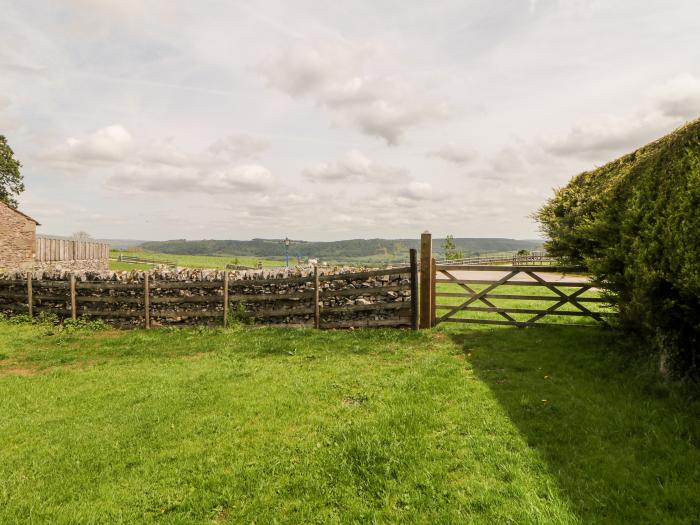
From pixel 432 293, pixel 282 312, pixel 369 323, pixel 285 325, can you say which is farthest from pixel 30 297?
A: pixel 432 293

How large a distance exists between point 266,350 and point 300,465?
5.28 meters

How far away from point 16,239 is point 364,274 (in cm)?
2610

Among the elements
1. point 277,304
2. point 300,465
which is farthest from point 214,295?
point 300,465

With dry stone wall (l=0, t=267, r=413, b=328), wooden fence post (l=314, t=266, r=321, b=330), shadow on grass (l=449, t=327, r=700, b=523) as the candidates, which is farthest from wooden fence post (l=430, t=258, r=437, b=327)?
wooden fence post (l=314, t=266, r=321, b=330)

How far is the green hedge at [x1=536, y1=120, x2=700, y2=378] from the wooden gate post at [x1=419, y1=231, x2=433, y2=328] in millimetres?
4044

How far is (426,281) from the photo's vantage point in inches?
429

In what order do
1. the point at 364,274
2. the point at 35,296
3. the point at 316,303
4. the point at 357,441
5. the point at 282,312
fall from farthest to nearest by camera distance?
the point at 35,296 → the point at 282,312 → the point at 316,303 → the point at 364,274 → the point at 357,441

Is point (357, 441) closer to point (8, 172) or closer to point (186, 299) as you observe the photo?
point (186, 299)

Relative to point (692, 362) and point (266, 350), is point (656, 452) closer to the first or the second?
point (692, 362)

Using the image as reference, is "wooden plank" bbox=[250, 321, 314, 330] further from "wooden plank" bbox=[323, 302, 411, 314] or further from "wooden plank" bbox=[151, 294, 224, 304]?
"wooden plank" bbox=[151, 294, 224, 304]

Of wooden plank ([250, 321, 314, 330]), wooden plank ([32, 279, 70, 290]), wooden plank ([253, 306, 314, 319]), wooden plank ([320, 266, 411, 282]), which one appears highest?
wooden plank ([320, 266, 411, 282])

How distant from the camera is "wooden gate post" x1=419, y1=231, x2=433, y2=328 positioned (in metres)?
10.9

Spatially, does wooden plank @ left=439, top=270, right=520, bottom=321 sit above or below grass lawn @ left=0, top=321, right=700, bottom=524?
above

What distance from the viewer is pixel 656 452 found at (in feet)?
13.4
